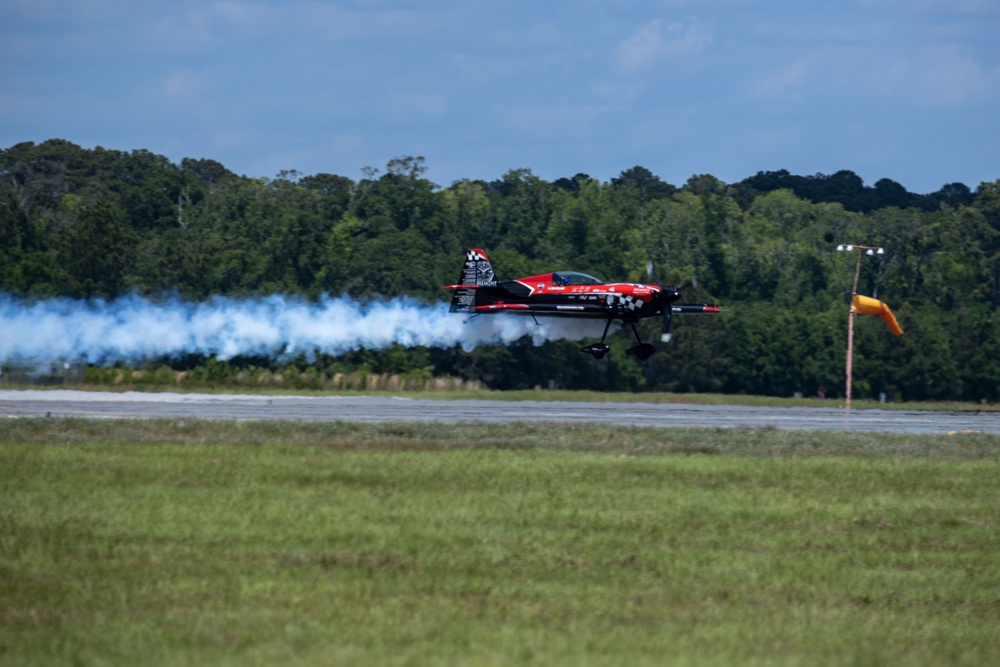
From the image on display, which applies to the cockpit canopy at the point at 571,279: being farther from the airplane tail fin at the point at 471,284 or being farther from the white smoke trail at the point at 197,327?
the white smoke trail at the point at 197,327

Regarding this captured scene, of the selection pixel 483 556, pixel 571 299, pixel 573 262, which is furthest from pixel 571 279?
pixel 573 262

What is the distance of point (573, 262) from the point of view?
348 feet

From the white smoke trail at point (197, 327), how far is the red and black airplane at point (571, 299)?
8.52m

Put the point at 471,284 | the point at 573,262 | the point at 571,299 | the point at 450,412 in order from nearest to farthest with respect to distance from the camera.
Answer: the point at 571,299, the point at 471,284, the point at 450,412, the point at 573,262

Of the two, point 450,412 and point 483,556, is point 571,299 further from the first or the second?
point 483,556

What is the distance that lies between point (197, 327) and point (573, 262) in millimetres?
47281

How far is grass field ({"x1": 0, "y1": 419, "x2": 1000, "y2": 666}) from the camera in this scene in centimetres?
1527

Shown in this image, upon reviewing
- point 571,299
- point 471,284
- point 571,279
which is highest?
point 571,279

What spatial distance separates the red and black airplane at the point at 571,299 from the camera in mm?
49406

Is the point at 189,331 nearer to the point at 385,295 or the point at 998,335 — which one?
the point at 385,295

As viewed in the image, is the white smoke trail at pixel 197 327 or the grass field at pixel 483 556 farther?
the white smoke trail at pixel 197 327

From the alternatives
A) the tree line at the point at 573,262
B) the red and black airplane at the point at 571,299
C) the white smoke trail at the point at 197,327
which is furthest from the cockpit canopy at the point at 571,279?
the tree line at the point at 573,262

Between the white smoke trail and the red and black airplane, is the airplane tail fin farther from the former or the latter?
the white smoke trail

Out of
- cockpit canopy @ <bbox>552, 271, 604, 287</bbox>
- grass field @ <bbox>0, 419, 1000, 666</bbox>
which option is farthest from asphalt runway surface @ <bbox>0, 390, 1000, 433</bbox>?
grass field @ <bbox>0, 419, 1000, 666</bbox>
